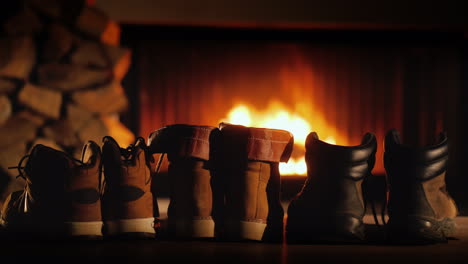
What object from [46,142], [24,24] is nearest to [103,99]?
[46,142]

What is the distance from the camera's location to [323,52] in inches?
144

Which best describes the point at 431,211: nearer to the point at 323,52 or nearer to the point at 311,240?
the point at 311,240

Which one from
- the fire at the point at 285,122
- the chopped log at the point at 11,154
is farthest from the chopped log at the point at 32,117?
the fire at the point at 285,122

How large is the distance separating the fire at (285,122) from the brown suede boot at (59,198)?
2.33m

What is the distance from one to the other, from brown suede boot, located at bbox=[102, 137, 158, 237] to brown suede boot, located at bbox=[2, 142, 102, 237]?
0.11 ft

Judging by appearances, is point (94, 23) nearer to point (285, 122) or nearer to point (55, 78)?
point (55, 78)

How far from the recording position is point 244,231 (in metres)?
1.26

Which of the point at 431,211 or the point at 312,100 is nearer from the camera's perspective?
the point at 431,211

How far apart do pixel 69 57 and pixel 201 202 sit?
1.96m

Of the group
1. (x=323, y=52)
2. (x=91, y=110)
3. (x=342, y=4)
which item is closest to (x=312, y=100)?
(x=323, y=52)

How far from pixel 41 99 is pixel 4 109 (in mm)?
200

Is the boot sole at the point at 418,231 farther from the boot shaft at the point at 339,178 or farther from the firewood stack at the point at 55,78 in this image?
the firewood stack at the point at 55,78

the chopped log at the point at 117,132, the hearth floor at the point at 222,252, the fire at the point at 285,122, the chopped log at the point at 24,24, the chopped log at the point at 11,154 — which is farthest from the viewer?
the fire at the point at 285,122

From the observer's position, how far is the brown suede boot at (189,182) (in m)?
1.28
